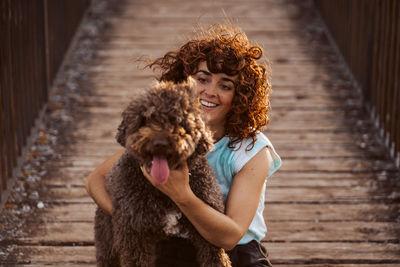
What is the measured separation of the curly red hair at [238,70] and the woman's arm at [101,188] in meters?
0.56

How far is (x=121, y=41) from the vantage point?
7.59m

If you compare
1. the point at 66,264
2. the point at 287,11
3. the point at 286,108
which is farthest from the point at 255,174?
the point at 287,11

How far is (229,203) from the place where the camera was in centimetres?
254

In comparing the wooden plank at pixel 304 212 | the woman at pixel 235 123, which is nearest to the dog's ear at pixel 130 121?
the woman at pixel 235 123

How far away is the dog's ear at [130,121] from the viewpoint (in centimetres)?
214

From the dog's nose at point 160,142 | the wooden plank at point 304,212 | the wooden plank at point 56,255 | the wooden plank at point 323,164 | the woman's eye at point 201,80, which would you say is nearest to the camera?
the dog's nose at point 160,142

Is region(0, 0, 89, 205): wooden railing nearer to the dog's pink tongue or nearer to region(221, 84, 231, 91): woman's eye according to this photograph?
region(221, 84, 231, 91): woman's eye

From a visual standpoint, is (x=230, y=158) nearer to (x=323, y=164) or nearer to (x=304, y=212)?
(x=304, y=212)

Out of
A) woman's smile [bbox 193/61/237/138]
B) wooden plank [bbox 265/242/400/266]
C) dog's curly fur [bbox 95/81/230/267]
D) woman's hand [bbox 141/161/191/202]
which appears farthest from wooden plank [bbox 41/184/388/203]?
woman's hand [bbox 141/161/191/202]

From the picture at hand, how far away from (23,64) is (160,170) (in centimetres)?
309

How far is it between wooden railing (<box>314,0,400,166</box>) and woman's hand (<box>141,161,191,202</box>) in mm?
3106

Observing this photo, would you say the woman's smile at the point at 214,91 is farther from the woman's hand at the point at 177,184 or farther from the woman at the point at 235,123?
the woman's hand at the point at 177,184

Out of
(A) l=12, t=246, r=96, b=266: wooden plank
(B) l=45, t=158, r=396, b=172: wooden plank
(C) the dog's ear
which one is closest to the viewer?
(C) the dog's ear

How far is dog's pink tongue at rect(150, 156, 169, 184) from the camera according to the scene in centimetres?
211
